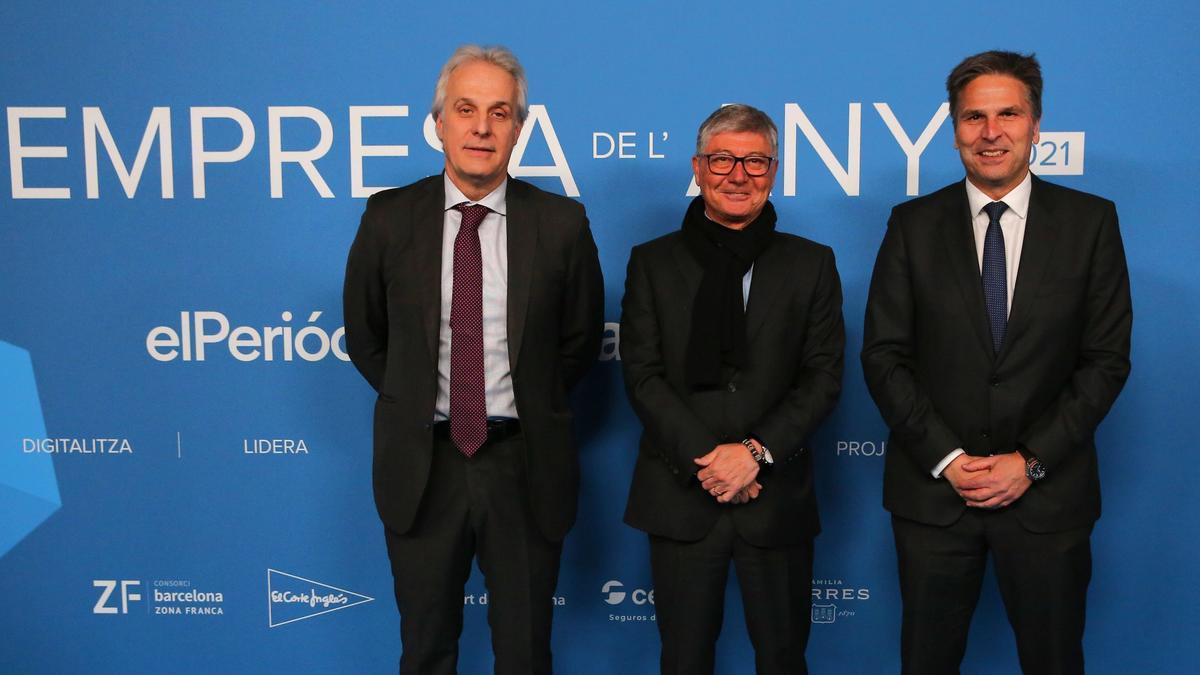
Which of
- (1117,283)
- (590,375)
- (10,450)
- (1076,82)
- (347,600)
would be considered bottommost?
(347,600)

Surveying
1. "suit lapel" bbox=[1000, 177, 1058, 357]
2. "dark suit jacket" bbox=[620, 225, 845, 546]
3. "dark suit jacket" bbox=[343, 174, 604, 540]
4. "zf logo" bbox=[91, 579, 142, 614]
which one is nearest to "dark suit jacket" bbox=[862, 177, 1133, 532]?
"suit lapel" bbox=[1000, 177, 1058, 357]

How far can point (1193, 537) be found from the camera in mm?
3020

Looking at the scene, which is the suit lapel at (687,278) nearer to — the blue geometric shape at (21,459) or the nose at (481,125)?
the nose at (481,125)

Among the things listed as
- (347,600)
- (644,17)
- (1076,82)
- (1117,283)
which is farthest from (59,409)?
(1076,82)

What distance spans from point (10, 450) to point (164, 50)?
133 cm

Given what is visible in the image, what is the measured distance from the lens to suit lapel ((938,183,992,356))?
2.29 m

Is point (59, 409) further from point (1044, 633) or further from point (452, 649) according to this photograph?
point (1044, 633)

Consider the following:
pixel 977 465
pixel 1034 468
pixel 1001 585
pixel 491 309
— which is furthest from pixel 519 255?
pixel 1001 585

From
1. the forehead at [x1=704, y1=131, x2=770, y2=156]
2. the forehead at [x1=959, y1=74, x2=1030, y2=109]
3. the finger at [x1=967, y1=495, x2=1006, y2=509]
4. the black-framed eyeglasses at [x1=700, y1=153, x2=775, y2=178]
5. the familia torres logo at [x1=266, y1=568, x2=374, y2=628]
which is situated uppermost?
the forehead at [x1=959, y1=74, x2=1030, y2=109]

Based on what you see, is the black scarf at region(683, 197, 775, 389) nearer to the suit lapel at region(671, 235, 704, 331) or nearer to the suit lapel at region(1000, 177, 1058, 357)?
the suit lapel at region(671, 235, 704, 331)

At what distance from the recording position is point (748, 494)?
236 cm

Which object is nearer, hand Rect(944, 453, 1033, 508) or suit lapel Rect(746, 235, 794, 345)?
hand Rect(944, 453, 1033, 508)

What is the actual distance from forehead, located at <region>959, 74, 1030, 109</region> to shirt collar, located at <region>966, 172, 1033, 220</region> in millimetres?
190

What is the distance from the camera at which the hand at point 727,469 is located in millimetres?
2299
